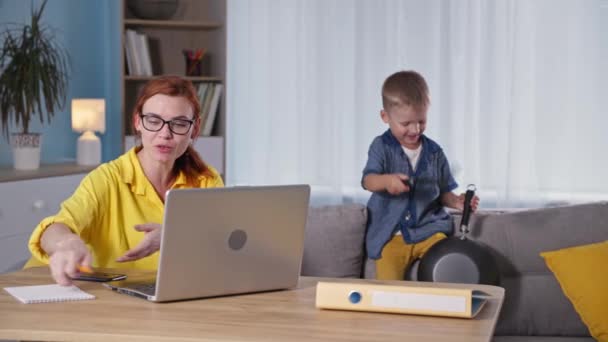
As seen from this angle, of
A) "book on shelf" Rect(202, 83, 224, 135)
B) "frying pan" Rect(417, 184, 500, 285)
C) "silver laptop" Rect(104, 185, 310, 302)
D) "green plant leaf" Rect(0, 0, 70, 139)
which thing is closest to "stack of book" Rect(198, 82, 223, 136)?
"book on shelf" Rect(202, 83, 224, 135)

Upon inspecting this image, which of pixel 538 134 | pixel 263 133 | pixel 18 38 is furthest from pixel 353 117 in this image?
pixel 18 38

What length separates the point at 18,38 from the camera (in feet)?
15.9

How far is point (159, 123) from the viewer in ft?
8.06

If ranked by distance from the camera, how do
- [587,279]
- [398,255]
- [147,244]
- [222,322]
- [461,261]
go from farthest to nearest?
[398,255] → [461,261] → [587,279] → [147,244] → [222,322]

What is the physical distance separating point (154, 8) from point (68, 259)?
3658 millimetres

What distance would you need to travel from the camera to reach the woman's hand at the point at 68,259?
2.00 metres

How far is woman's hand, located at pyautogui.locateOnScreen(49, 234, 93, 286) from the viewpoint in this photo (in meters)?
2.00

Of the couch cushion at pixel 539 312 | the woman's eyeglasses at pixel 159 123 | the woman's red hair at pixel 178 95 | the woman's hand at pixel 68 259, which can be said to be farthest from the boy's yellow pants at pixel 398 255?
the woman's hand at pixel 68 259

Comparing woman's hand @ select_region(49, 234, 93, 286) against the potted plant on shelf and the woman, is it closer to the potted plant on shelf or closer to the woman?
the woman

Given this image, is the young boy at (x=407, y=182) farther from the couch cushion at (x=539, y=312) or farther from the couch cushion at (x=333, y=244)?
the couch cushion at (x=539, y=312)

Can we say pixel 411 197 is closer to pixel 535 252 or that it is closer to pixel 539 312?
pixel 535 252

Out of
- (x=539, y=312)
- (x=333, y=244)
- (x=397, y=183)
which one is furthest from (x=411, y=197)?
(x=539, y=312)

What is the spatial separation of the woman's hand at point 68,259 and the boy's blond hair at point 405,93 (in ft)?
6.05

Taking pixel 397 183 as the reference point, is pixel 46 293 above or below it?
below
